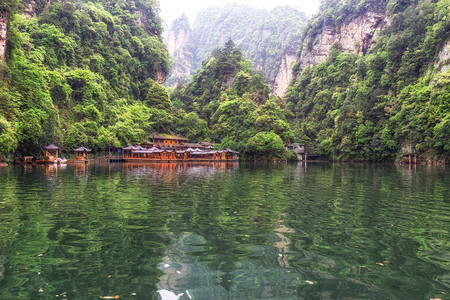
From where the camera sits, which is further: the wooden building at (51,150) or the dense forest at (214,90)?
the wooden building at (51,150)

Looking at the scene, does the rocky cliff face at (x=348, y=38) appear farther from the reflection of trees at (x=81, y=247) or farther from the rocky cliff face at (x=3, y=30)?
the reflection of trees at (x=81, y=247)

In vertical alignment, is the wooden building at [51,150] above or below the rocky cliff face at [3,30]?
below

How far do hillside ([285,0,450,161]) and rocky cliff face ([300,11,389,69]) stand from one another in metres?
0.26

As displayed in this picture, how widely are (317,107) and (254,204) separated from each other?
70.9 m

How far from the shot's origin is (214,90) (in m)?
81.8

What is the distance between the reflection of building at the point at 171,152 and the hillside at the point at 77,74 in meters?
3.42

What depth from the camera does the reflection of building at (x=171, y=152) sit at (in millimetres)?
51031

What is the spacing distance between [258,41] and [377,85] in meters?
102

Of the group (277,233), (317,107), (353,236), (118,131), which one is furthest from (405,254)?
(317,107)

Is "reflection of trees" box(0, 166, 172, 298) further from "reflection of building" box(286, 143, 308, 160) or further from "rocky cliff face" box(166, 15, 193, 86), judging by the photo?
"rocky cliff face" box(166, 15, 193, 86)

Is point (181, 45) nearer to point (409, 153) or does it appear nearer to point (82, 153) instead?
point (82, 153)

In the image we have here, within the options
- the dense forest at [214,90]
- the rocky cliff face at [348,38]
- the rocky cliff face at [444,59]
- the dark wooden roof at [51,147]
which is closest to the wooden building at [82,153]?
the dense forest at [214,90]

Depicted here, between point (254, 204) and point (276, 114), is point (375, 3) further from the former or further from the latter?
point (254, 204)

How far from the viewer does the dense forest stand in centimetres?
3772
